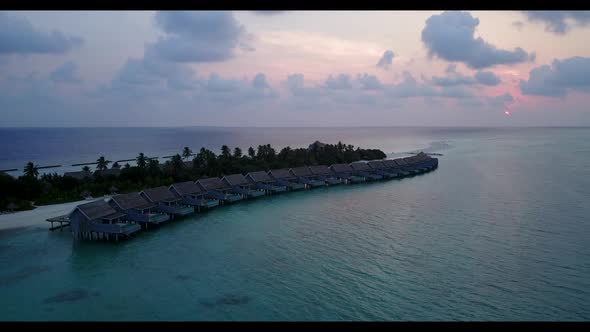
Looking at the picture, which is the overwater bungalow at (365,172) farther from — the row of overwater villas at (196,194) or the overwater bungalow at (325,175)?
the overwater bungalow at (325,175)

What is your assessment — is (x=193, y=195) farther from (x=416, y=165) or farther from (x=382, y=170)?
(x=416, y=165)

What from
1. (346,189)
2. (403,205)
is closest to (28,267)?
(403,205)

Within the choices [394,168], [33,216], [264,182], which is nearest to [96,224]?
[33,216]

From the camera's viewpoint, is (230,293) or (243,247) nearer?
(230,293)

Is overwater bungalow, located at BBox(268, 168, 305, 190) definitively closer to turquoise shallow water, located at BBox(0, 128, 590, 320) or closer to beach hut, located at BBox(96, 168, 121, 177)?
turquoise shallow water, located at BBox(0, 128, 590, 320)

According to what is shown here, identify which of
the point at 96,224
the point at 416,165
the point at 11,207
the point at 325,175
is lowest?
the point at 96,224

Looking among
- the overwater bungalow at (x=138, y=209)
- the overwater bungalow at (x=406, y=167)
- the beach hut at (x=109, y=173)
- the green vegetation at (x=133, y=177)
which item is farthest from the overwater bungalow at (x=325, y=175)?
the beach hut at (x=109, y=173)

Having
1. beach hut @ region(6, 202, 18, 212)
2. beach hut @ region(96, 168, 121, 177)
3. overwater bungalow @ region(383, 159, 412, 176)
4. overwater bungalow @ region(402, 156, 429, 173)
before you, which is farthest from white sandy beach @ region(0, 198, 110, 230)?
overwater bungalow @ region(402, 156, 429, 173)

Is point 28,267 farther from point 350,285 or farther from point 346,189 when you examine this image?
point 346,189
